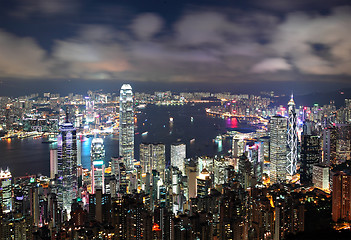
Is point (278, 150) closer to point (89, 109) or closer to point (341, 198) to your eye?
point (341, 198)

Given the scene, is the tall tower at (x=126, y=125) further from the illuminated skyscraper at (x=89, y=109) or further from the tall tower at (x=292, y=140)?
the tall tower at (x=292, y=140)

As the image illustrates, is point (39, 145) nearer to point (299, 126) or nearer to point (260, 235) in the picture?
point (260, 235)

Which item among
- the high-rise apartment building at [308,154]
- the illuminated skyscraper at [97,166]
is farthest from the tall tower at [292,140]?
the illuminated skyscraper at [97,166]

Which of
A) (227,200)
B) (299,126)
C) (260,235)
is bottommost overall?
(260,235)

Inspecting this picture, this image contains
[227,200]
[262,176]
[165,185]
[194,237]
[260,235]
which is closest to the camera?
[194,237]

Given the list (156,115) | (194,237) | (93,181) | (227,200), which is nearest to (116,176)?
(93,181)

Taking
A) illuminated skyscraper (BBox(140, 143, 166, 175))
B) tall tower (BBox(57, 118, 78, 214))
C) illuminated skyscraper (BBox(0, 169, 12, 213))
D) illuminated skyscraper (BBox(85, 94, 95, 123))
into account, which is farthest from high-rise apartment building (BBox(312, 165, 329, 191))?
illuminated skyscraper (BBox(0, 169, 12, 213))
